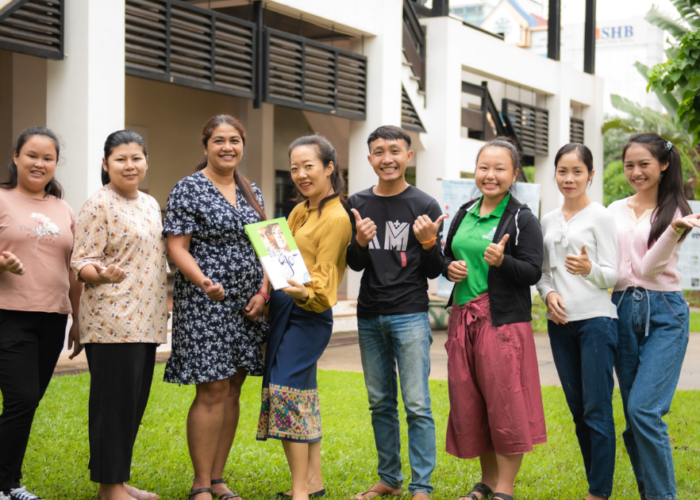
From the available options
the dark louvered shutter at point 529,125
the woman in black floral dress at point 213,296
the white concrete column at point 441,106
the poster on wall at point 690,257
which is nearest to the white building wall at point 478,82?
the white concrete column at point 441,106

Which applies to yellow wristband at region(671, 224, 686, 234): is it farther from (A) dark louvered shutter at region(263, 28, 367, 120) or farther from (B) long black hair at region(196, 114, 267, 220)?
(A) dark louvered shutter at region(263, 28, 367, 120)

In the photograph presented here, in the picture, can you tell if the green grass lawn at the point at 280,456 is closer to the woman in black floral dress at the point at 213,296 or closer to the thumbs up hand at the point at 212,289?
the woman in black floral dress at the point at 213,296

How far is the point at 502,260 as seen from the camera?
394 cm

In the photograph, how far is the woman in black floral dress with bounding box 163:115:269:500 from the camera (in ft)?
13.3

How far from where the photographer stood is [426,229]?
4.06 meters

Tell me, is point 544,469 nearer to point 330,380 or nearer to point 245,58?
point 330,380

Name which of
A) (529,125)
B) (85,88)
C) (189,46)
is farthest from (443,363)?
(529,125)

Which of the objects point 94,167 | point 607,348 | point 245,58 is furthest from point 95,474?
point 245,58

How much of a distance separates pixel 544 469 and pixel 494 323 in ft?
5.44

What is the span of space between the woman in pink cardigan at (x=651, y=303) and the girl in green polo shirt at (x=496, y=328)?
528 millimetres

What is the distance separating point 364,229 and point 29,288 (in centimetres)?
181

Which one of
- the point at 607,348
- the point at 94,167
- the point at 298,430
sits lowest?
the point at 298,430

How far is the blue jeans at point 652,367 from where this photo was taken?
399 centimetres

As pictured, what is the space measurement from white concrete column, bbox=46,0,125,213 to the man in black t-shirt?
5.20m
